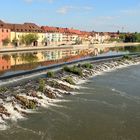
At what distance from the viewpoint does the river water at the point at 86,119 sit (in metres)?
14.3

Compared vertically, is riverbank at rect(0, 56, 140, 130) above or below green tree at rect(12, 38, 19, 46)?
below

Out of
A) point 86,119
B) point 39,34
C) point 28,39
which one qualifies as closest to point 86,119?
point 86,119

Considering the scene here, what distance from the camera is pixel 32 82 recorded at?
23094 mm

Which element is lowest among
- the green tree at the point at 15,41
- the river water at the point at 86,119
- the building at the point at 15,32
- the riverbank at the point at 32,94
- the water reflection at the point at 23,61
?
the river water at the point at 86,119

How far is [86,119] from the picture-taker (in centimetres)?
1634

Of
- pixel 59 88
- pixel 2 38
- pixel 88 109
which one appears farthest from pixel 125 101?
pixel 2 38

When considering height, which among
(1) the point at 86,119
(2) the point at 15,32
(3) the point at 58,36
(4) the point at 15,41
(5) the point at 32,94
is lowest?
(1) the point at 86,119

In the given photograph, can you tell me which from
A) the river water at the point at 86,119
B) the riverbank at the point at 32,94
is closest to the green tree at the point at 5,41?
the riverbank at the point at 32,94

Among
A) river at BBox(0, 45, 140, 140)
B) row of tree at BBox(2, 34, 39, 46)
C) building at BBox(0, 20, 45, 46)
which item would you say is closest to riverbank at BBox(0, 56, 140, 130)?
river at BBox(0, 45, 140, 140)

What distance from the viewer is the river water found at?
47.0 ft

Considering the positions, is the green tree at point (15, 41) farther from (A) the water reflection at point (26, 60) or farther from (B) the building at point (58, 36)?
(B) the building at point (58, 36)

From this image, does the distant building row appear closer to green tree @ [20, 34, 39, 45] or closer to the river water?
green tree @ [20, 34, 39, 45]

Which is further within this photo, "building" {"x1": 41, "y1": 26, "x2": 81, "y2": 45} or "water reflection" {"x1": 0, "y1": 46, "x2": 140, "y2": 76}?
"building" {"x1": 41, "y1": 26, "x2": 81, "y2": 45}

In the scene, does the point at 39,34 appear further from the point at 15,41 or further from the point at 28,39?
the point at 15,41
